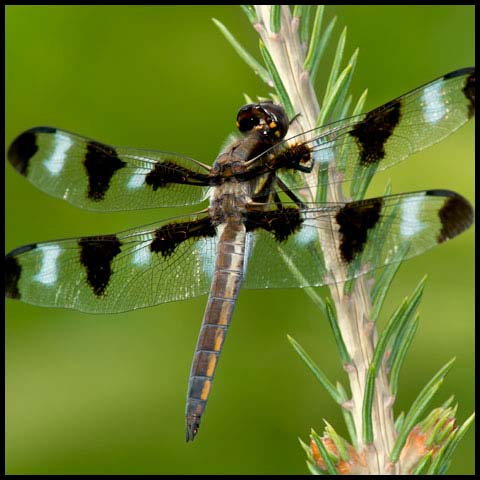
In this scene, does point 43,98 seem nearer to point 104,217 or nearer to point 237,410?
point 104,217

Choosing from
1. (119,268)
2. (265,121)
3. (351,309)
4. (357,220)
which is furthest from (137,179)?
(351,309)

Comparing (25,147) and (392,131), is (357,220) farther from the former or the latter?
(25,147)

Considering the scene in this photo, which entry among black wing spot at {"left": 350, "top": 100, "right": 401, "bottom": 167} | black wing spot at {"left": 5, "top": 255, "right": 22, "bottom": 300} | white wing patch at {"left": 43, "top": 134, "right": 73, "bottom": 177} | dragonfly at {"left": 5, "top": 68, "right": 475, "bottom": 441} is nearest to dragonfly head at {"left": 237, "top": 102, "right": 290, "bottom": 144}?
dragonfly at {"left": 5, "top": 68, "right": 475, "bottom": 441}

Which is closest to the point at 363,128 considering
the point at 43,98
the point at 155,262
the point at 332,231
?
the point at 332,231

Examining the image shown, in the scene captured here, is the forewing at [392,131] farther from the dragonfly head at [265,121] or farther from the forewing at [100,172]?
the forewing at [100,172]

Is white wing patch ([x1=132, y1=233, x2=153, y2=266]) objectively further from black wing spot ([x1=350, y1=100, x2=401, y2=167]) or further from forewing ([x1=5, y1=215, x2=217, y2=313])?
black wing spot ([x1=350, y1=100, x2=401, y2=167])

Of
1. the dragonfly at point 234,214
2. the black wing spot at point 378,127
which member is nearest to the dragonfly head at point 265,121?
the dragonfly at point 234,214
